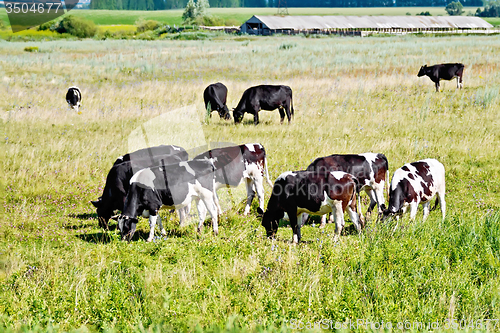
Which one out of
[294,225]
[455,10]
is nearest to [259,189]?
[294,225]

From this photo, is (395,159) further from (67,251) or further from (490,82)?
(490,82)

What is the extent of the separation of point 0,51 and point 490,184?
4674 cm

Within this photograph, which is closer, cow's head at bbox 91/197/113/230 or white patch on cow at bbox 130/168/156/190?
white patch on cow at bbox 130/168/156/190

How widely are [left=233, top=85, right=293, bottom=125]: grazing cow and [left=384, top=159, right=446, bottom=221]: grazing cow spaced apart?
9.34 metres

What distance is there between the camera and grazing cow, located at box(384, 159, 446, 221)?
877 centimetres

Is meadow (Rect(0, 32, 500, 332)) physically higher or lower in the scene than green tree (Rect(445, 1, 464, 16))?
lower

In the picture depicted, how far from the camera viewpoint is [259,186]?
10.4m

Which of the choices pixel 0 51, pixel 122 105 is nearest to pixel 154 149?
pixel 122 105

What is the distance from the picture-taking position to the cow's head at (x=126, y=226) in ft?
26.5

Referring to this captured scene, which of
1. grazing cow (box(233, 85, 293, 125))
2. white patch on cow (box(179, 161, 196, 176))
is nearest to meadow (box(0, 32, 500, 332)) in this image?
grazing cow (box(233, 85, 293, 125))

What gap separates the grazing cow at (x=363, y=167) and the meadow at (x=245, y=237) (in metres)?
1.22

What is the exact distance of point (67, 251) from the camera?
23.8 ft

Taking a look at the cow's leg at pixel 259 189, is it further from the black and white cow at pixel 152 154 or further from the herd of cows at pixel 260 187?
the black and white cow at pixel 152 154

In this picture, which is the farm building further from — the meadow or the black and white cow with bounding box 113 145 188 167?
the black and white cow with bounding box 113 145 188 167
